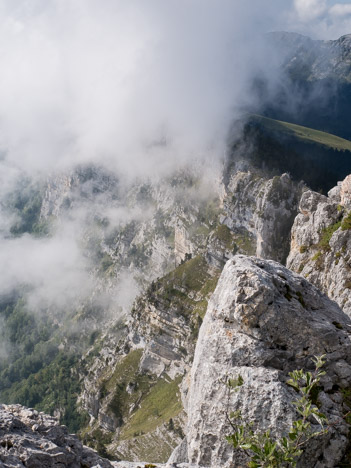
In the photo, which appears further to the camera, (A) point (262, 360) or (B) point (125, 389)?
(B) point (125, 389)

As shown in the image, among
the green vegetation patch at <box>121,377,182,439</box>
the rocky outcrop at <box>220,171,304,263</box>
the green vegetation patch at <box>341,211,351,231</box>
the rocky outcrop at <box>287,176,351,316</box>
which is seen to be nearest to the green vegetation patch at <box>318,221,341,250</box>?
the rocky outcrop at <box>287,176,351,316</box>

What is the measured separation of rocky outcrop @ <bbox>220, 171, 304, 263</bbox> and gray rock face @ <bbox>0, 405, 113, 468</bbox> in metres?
115

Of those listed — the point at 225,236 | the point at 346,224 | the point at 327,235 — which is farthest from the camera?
the point at 225,236

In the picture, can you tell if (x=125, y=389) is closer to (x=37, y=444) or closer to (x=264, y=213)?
(x=264, y=213)

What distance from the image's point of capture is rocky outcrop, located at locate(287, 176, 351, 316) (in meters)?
49.6

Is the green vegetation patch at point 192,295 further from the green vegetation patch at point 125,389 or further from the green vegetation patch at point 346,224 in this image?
the green vegetation patch at point 346,224

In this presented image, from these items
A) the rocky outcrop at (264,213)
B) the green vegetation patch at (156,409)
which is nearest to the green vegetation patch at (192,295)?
the rocky outcrop at (264,213)

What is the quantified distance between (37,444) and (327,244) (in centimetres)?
5199

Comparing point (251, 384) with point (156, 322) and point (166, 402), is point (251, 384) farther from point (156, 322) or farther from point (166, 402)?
point (156, 322)

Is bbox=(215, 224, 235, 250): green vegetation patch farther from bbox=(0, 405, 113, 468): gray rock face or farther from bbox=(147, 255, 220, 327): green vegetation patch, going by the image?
bbox=(0, 405, 113, 468): gray rock face

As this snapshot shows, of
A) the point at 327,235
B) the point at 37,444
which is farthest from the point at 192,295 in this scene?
the point at 37,444

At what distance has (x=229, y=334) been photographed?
75.5 feet

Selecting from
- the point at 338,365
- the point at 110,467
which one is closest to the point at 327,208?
the point at 338,365

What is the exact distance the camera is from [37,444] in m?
17.7
